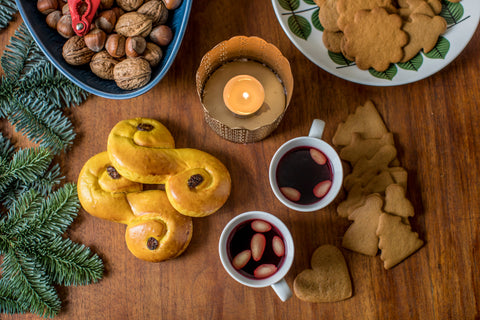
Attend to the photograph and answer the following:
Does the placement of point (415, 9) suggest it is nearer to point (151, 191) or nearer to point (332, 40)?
point (332, 40)

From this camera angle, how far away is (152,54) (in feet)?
2.39

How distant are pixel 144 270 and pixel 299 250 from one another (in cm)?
32

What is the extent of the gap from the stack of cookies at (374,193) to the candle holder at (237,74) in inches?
5.8

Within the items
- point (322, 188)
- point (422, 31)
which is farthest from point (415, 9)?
point (322, 188)

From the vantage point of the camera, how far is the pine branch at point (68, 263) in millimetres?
772

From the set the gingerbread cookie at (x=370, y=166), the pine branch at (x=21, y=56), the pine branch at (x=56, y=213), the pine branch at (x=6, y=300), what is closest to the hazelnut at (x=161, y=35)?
the pine branch at (x=21, y=56)

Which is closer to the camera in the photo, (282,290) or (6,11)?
(282,290)

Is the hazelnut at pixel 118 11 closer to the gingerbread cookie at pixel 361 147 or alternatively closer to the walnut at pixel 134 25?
the walnut at pixel 134 25

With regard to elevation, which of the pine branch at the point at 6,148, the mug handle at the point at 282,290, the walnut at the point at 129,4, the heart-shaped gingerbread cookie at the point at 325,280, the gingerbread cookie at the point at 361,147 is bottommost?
the heart-shaped gingerbread cookie at the point at 325,280

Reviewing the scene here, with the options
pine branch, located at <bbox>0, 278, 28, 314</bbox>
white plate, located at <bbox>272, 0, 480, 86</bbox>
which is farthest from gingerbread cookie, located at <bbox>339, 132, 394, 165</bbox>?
pine branch, located at <bbox>0, 278, 28, 314</bbox>

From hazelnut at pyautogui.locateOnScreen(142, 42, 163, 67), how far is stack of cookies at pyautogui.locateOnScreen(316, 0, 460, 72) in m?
0.32

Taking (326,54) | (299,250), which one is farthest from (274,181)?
(326,54)

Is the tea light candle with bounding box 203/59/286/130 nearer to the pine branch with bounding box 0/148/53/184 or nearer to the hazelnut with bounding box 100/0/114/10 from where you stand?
the hazelnut with bounding box 100/0/114/10

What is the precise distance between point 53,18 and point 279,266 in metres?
0.63
